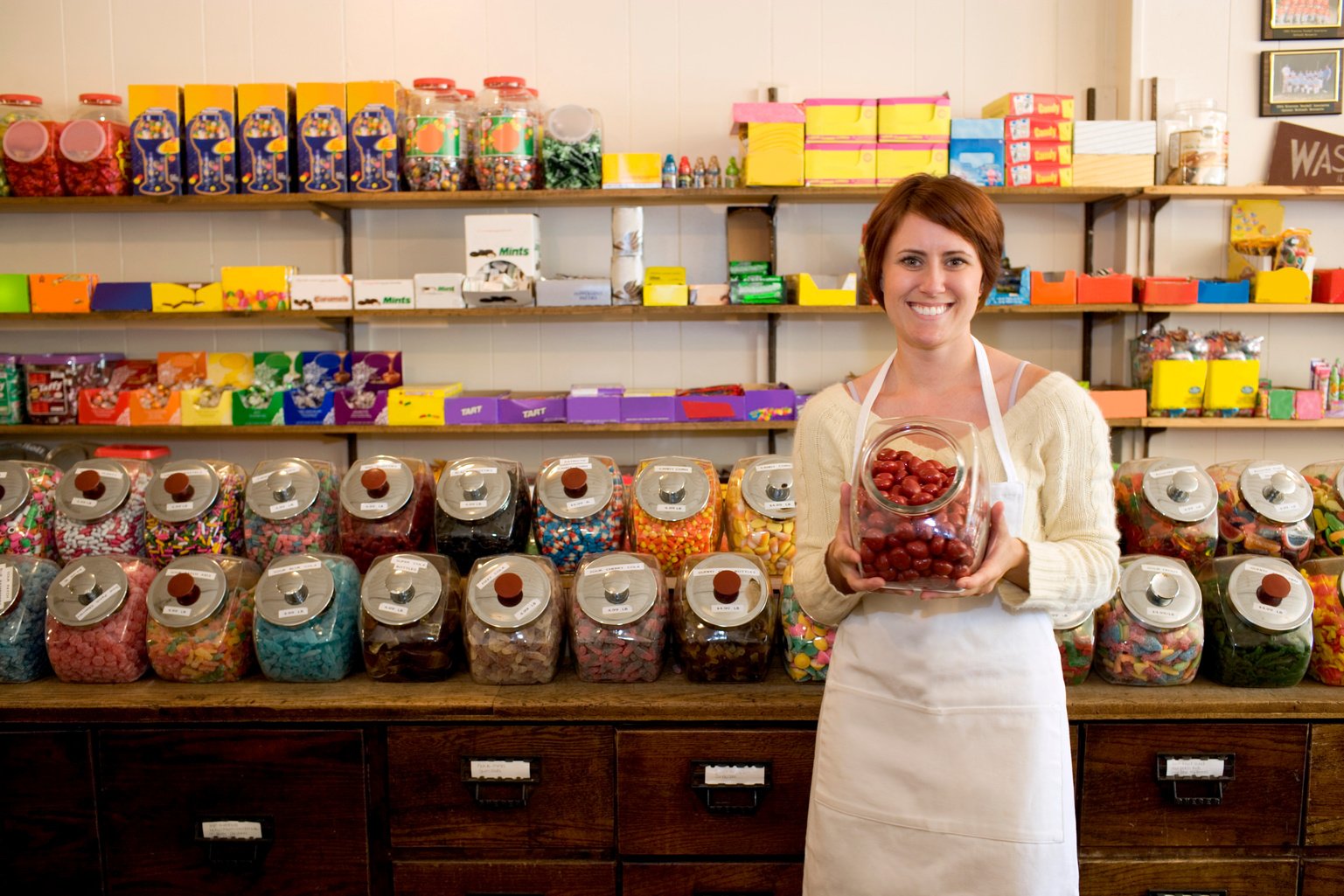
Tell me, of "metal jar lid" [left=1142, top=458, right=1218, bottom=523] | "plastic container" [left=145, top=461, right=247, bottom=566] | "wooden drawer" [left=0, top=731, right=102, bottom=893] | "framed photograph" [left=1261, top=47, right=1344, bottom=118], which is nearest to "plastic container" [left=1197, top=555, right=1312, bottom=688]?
"metal jar lid" [left=1142, top=458, right=1218, bottom=523]

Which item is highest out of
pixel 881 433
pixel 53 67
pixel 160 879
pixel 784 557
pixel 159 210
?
pixel 53 67

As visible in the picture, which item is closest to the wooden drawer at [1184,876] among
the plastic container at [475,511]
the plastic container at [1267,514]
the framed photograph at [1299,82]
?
the plastic container at [1267,514]

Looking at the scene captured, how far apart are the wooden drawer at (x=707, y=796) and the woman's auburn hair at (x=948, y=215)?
728mm

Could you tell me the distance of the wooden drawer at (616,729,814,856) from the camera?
1.62 meters

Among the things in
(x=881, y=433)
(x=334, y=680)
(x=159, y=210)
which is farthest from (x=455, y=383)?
(x=881, y=433)

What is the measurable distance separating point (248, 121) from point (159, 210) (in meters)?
0.64

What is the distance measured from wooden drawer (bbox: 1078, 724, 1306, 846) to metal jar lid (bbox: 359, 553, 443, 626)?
1.05 m

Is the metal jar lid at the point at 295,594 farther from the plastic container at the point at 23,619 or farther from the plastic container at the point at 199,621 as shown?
the plastic container at the point at 23,619

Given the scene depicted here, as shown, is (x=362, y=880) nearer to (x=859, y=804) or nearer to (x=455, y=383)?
(x=859, y=804)

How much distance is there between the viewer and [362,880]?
1.65 meters

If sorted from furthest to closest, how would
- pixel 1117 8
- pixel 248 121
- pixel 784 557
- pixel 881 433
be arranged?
pixel 1117 8
pixel 248 121
pixel 784 557
pixel 881 433

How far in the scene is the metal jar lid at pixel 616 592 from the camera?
1.64 m

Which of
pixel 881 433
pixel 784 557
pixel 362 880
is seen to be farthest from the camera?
pixel 784 557

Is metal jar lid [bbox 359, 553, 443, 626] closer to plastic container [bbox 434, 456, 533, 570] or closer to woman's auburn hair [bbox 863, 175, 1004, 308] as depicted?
plastic container [bbox 434, 456, 533, 570]
